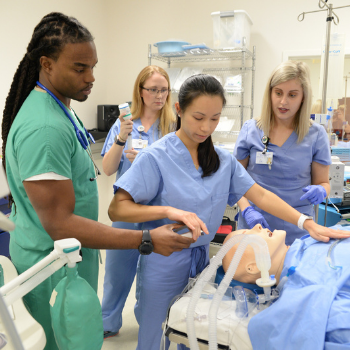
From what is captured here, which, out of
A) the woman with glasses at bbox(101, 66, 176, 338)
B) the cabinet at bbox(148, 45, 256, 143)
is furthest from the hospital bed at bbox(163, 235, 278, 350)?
the cabinet at bbox(148, 45, 256, 143)

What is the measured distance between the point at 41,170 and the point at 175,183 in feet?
1.71

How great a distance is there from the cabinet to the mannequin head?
2.27m

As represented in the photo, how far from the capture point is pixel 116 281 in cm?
214

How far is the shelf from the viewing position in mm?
3479

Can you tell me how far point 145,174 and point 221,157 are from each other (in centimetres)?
35

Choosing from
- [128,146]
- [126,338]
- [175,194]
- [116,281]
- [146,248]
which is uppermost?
[128,146]

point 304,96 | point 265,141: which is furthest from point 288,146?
point 304,96

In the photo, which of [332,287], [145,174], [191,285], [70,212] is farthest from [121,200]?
[332,287]

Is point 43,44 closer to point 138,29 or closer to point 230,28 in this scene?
point 230,28

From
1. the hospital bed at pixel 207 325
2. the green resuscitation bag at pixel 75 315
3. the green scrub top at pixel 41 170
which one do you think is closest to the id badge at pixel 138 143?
the green scrub top at pixel 41 170

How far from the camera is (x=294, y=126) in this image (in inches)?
76.5

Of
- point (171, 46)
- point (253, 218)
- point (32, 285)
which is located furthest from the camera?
point (171, 46)

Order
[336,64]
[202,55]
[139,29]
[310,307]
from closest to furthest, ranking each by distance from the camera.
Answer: [310,307], [336,64], [202,55], [139,29]

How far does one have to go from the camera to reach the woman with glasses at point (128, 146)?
209 cm
